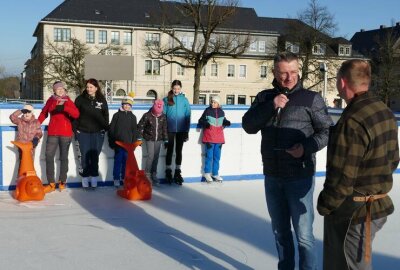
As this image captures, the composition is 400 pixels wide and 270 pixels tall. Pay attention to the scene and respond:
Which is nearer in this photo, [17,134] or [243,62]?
[17,134]

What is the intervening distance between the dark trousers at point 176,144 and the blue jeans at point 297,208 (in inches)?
159

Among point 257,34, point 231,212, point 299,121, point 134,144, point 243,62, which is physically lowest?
point 231,212

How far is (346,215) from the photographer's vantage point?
250 centimetres

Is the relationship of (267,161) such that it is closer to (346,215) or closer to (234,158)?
(346,215)

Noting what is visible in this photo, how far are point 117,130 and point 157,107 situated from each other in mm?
653

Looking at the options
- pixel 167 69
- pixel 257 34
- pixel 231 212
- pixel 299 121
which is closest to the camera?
pixel 299 121

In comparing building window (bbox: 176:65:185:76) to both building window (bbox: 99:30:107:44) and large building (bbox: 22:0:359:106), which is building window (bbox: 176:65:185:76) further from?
building window (bbox: 99:30:107:44)

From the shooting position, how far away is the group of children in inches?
250

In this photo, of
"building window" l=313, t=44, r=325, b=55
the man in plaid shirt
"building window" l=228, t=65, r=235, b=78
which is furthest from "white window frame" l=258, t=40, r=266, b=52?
the man in plaid shirt

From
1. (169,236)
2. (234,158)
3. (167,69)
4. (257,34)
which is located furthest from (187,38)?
(169,236)

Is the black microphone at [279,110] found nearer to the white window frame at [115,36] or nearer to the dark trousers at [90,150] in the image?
the dark trousers at [90,150]

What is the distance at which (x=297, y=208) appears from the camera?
3.07 metres

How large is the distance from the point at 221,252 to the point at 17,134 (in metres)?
3.66

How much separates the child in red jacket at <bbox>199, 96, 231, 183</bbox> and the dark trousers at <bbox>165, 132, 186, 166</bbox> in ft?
1.25
